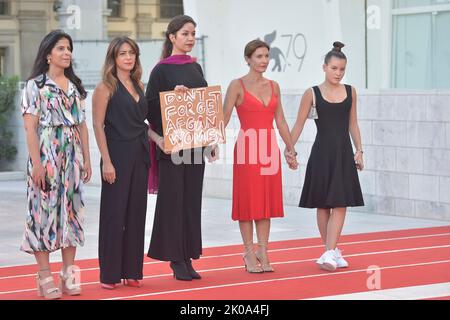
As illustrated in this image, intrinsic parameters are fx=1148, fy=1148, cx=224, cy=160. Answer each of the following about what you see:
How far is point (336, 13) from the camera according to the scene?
57.1ft

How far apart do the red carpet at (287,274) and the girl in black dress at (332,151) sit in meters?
0.54

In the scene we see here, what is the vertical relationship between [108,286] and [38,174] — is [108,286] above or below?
below

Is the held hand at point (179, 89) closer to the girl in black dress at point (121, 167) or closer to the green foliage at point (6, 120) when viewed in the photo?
the girl in black dress at point (121, 167)

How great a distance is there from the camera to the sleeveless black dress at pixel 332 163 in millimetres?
10047

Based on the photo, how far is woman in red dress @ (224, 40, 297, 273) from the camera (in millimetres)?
9719

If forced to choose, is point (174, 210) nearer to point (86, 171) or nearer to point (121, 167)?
point (121, 167)

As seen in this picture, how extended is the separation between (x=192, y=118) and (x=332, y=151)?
1.49m

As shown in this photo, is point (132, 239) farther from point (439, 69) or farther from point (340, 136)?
point (439, 69)

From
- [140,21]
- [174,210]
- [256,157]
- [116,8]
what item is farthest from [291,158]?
[140,21]

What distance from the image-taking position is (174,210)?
30.6 ft

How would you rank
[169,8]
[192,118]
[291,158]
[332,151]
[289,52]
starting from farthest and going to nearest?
[169,8], [289,52], [332,151], [291,158], [192,118]

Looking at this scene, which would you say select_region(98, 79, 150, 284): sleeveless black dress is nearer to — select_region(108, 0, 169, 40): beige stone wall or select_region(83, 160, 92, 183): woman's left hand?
select_region(83, 160, 92, 183): woman's left hand

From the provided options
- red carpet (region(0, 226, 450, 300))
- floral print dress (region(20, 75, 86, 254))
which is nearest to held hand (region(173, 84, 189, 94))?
floral print dress (region(20, 75, 86, 254))
